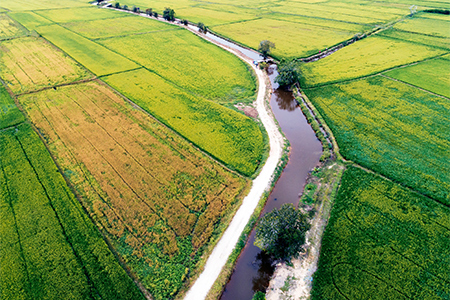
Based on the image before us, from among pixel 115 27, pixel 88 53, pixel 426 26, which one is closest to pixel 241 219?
pixel 88 53

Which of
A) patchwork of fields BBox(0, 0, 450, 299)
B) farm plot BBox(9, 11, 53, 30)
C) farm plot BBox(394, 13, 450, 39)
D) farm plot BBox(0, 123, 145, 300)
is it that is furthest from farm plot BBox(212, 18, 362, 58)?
farm plot BBox(9, 11, 53, 30)

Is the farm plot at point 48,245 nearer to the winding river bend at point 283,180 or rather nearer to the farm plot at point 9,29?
the winding river bend at point 283,180

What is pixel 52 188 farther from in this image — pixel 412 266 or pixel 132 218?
pixel 412 266

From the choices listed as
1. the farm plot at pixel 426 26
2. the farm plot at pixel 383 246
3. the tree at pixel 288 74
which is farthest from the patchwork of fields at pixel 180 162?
the farm plot at pixel 426 26

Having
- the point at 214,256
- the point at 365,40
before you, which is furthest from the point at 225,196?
the point at 365,40

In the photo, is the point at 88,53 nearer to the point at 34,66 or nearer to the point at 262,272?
the point at 34,66
